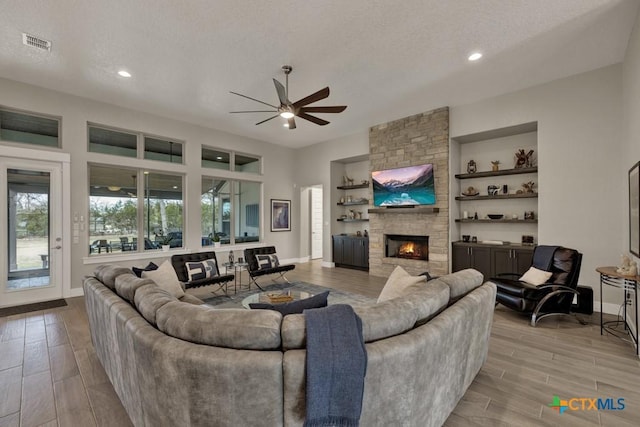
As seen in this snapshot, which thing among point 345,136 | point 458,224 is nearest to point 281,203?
point 345,136

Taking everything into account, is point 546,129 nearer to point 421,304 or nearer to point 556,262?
point 556,262

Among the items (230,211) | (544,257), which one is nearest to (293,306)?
(544,257)

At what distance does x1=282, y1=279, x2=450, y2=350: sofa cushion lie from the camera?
54.4 inches

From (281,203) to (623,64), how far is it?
714 centimetres

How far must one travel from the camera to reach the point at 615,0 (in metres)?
2.83

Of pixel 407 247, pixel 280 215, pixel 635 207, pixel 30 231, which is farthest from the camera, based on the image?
pixel 280 215

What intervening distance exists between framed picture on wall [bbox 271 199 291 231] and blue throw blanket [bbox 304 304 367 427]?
6998mm

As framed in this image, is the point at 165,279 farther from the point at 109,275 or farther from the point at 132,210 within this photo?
the point at 132,210

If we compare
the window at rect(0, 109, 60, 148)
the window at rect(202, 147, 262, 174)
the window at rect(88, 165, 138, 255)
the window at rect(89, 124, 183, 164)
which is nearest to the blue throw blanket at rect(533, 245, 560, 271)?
the window at rect(202, 147, 262, 174)

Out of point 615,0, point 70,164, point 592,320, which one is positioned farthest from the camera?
point 70,164

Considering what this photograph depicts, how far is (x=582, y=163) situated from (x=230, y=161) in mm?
6987

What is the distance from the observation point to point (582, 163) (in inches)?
169

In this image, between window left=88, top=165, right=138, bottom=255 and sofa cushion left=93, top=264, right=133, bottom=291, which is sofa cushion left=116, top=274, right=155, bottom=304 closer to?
sofa cushion left=93, top=264, right=133, bottom=291

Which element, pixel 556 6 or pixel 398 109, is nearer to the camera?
pixel 556 6
